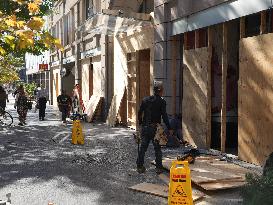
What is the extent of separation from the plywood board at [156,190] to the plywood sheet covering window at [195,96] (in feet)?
13.5

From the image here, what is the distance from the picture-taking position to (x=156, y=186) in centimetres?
733

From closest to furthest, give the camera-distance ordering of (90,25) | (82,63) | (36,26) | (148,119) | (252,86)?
(36,26) → (148,119) → (252,86) → (90,25) → (82,63)

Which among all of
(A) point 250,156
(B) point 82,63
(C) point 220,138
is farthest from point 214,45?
(B) point 82,63

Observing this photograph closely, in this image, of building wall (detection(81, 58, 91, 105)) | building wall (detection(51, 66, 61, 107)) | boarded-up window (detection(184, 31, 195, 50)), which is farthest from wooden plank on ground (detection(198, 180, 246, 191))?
building wall (detection(51, 66, 61, 107))

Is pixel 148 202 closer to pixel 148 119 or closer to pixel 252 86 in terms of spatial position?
pixel 148 119

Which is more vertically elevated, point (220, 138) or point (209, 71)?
point (209, 71)

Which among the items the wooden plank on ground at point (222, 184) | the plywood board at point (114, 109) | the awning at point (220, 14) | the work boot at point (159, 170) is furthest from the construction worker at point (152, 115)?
the plywood board at point (114, 109)

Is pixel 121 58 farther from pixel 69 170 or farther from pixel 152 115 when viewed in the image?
pixel 152 115

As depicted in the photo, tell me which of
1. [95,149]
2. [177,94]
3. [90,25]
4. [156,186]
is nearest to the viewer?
[156,186]

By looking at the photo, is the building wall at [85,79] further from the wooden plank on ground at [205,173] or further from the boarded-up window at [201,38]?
the wooden plank on ground at [205,173]

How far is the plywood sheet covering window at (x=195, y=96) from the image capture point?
1109cm

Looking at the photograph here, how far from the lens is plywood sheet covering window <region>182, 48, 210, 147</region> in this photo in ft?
36.4

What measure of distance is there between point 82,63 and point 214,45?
1456cm

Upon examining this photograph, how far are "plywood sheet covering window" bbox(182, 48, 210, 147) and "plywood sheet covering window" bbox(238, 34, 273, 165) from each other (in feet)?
5.39
